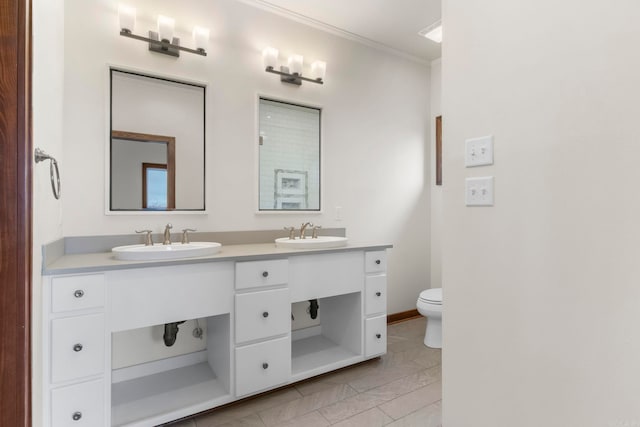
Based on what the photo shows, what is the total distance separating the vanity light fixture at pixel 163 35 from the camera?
1844 mm

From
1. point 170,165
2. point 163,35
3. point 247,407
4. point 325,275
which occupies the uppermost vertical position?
point 163,35

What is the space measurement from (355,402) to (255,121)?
1.94 metres

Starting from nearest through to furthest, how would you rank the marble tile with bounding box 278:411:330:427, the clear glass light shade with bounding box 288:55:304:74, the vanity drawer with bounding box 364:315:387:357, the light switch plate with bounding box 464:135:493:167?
the light switch plate with bounding box 464:135:493:167
the marble tile with bounding box 278:411:330:427
the vanity drawer with bounding box 364:315:387:357
the clear glass light shade with bounding box 288:55:304:74

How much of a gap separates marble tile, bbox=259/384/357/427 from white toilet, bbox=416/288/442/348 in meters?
0.88

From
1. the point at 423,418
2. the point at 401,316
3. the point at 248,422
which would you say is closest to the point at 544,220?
the point at 423,418

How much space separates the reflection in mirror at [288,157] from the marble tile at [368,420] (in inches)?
56.7

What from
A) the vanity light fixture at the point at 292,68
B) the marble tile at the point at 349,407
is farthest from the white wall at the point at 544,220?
the vanity light fixture at the point at 292,68

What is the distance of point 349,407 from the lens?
5.81 ft

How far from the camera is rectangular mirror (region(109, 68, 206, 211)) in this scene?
190 cm

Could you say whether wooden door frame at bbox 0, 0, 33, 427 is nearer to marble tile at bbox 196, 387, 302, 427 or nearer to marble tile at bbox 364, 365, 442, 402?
marble tile at bbox 196, 387, 302, 427

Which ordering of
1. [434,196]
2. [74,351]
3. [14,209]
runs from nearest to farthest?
1. [14,209]
2. [74,351]
3. [434,196]

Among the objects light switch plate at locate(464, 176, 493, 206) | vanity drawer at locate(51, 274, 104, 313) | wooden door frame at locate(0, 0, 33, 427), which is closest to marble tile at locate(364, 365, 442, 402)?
light switch plate at locate(464, 176, 493, 206)

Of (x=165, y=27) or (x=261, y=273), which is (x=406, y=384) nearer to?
(x=261, y=273)

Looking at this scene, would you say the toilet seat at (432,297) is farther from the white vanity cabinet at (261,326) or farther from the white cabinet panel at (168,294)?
the white cabinet panel at (168,294)
